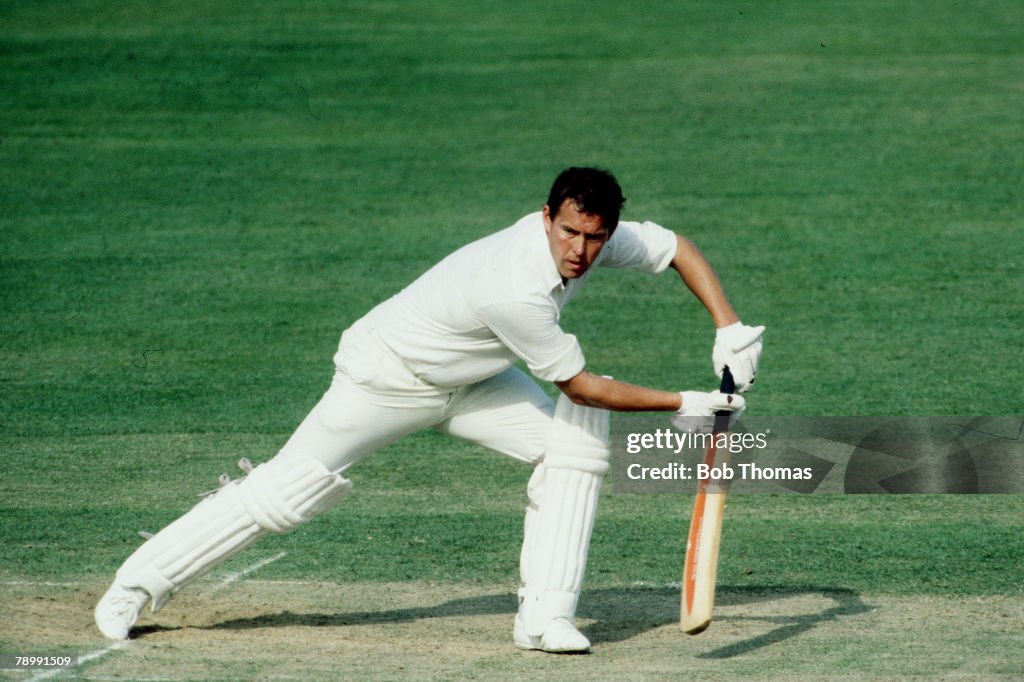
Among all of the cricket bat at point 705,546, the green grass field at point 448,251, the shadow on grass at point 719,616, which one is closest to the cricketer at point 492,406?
the cricket bat at point 705,546

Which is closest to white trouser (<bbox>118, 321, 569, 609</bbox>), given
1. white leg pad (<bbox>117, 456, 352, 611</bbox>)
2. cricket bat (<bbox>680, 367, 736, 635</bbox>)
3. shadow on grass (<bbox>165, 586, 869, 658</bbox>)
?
white leg pad (<bbox>117, 456, 352, 611</bbox>)

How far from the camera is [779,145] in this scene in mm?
13828

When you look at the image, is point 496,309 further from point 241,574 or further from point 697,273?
point 241,574

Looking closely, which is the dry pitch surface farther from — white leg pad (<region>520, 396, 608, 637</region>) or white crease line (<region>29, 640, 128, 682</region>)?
white leg pad (<region>520, 396, 608, 637</region>)

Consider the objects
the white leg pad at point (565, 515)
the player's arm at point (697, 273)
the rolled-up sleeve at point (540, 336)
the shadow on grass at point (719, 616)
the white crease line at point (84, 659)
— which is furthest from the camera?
the player's arm at point (697, 273)

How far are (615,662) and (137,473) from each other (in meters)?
3.39

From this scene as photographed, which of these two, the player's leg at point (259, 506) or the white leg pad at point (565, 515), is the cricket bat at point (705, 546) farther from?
the player's leg at point (259, 506)

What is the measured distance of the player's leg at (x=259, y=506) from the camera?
5.29 meters

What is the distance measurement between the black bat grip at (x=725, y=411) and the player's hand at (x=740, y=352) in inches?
0.6

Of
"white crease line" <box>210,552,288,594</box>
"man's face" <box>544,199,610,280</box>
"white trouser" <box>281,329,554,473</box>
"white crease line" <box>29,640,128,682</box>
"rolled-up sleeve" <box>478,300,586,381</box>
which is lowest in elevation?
"white crease line" <box>29,640,128,682</box>

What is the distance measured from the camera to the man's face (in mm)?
4938

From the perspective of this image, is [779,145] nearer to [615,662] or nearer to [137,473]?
[137,473]

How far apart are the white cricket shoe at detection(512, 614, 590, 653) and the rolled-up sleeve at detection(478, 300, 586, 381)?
0.85m

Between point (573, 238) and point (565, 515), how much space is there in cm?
97
